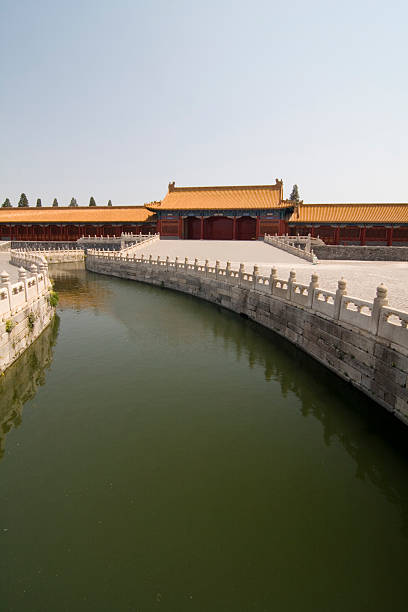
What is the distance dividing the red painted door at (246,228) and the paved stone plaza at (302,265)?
5.37 meters

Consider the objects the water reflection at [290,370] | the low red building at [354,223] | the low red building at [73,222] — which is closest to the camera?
the water reflection at [290,370]

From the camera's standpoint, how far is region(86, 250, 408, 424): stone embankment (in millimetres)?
7711

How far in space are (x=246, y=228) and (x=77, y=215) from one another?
22.5 m

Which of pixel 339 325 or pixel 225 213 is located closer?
pixel 339 325

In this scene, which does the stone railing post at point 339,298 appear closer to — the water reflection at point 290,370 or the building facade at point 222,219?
the water reflection at point 290,370

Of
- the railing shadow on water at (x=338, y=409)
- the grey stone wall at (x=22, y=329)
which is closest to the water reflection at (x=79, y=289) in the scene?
the grey stone wall at (x=22, y=329)

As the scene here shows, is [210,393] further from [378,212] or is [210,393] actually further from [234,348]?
[378,212]

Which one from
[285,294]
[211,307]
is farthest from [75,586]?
[211,307]

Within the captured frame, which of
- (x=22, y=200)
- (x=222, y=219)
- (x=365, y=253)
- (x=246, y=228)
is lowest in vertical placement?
(x=365, y=253)

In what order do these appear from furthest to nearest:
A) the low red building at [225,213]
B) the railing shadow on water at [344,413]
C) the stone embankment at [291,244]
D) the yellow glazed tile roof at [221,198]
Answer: the yellow glazed tile roof at [221,198] < the low red building at [225,213] < the stone embankment at [291,244] < the railing shadow on water at [344,413]

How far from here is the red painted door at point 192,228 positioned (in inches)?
1736

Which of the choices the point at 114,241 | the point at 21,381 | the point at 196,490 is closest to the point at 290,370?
the point at 196,490

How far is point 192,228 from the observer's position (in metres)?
44.7

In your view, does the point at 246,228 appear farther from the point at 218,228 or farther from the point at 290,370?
the point at 290,370
